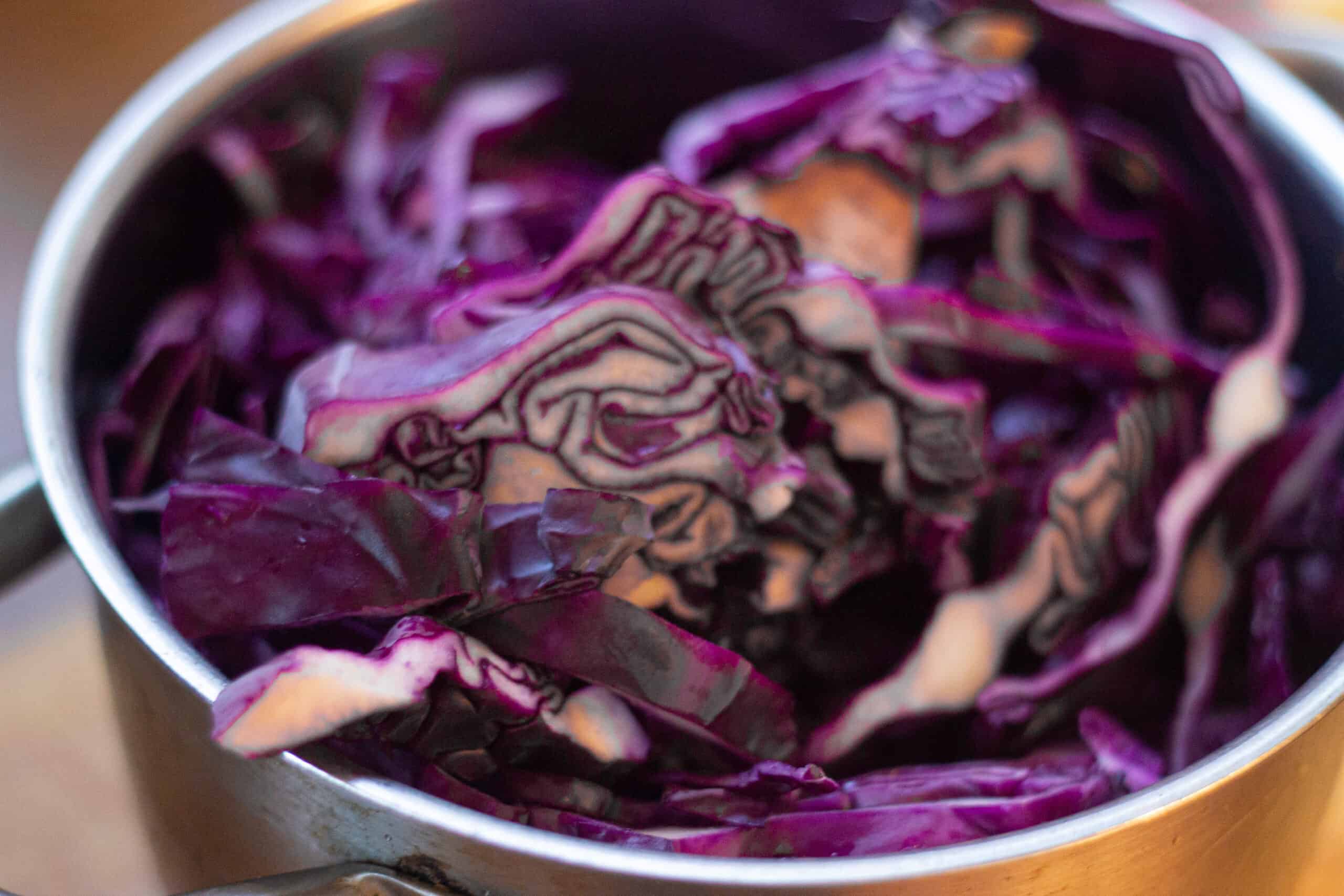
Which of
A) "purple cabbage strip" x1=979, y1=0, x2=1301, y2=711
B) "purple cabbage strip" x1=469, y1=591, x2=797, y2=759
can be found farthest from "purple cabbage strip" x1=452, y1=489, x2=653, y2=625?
"purple cabbage strip" x1=979, y1=0, x2=1301, y2=711

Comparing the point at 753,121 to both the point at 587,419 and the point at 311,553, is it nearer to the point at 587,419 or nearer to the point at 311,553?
the point at 587,419

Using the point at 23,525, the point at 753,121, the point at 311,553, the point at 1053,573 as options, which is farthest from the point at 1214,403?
the point at 23,525

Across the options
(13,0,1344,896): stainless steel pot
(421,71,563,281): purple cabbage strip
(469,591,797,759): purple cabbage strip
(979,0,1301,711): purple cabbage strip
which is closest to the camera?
(13,0,1344,896): stainless steel pot

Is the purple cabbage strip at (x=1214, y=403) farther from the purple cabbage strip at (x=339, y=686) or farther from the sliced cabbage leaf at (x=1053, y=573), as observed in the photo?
the purple cabbage strip at (x=339, y=686)

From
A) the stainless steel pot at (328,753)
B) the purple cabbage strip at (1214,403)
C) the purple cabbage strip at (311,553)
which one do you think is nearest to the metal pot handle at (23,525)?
the stainless steel pot at (328,753)

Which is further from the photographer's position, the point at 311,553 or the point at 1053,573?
the point at 1053,573

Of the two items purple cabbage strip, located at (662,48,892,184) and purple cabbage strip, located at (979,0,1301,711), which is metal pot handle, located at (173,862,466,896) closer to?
purple cabbage strip, located at (979,0,1301,711)
